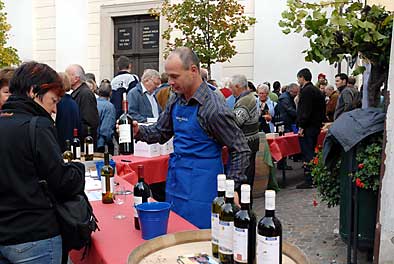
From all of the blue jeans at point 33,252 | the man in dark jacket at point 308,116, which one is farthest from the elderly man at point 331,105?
the blue jeans at point 33,252

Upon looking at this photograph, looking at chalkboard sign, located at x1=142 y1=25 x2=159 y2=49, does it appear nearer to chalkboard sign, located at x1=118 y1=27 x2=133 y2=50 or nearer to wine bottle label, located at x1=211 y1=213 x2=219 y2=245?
chalkboard sign, located at x1=118 y1=27 x2=133 y2=50

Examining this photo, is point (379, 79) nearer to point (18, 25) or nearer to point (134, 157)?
point (134, 157)

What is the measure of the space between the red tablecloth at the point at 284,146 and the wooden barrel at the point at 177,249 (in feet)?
16.6

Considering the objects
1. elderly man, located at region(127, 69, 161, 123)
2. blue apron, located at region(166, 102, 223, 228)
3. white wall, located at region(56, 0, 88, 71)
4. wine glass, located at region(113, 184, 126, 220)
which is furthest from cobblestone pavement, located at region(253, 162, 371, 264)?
white wall, located at region(56, 0, 88, 71)

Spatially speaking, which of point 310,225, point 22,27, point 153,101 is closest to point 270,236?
point 310,225

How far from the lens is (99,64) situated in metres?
13.7

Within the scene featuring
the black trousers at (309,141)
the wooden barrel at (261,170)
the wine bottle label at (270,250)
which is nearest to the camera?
the wine bottle label at (270,250)

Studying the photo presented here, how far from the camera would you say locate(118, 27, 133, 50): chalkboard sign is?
1390 centimetres

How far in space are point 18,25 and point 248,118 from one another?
10840 mm

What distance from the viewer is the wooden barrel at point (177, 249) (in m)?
1.72

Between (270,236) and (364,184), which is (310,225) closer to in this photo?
(364,184)

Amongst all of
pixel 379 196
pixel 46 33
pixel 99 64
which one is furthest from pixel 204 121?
pixel 46 33

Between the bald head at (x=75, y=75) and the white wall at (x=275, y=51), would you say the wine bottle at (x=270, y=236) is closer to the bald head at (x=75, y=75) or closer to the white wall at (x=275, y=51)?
the bald head at (x=75, y=75)

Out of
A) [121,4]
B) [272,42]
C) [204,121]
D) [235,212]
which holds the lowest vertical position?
[235,212]
